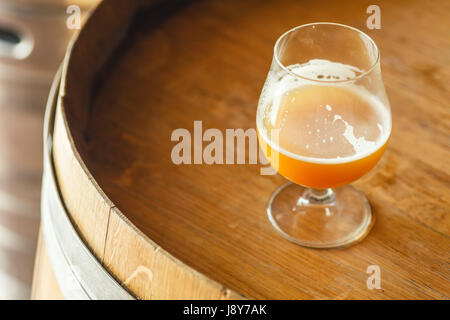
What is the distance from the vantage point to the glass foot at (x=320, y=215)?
0.87 metres

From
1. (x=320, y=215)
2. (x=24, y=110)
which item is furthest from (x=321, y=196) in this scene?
(x=24, y=110)

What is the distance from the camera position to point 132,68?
3.67 ft

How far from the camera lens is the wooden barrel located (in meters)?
0.78

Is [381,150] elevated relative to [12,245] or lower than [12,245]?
elevated

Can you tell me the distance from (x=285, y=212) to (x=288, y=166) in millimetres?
101

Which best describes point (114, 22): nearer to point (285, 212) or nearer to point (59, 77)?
point (59, 77)

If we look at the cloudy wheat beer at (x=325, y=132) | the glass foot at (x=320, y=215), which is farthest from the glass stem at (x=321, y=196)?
the cloudy wheat beer at (x=325, y=132)

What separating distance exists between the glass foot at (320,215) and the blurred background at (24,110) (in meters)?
0.93

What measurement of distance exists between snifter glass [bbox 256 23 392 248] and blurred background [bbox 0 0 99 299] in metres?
0.89

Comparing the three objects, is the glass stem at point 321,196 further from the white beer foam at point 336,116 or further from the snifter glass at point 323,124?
the white beer foam at point 336,116

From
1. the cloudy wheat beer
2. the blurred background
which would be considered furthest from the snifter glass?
the blurred background

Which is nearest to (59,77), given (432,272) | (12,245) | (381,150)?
(381,150)

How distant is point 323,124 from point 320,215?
0.16 meters

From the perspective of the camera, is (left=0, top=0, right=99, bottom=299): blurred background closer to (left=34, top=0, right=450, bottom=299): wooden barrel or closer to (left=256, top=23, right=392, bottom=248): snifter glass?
(left=34, top=0, right=450, bottom=299): wooden barrel
